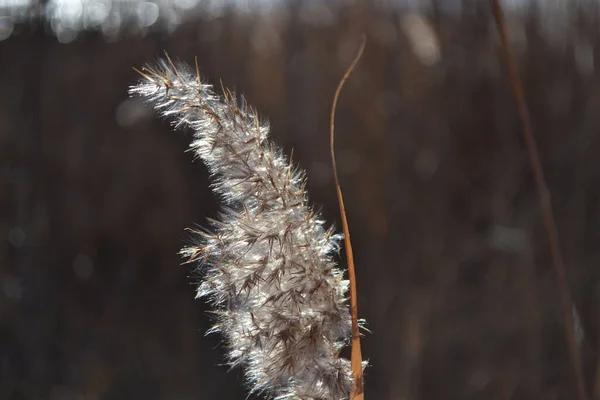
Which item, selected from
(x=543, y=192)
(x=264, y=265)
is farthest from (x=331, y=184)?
(x=264, y=265)

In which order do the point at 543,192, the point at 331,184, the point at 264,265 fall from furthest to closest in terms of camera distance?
the point at 331,184, the point at 543,192, the point at 264,265

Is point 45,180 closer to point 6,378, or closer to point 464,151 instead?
point 6,378

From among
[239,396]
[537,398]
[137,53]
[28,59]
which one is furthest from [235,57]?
[537,398]

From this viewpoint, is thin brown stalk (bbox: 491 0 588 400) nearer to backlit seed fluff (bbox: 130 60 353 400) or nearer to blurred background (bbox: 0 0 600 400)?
backlit seed fluff (bbox: 130 60 353 400)

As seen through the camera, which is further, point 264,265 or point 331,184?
point 331,184

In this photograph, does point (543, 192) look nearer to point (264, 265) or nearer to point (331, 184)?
point (264, 265)

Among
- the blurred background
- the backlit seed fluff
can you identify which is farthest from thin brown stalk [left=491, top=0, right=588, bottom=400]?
the blurred background

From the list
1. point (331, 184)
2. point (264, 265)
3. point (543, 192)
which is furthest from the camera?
point (331, 184)
